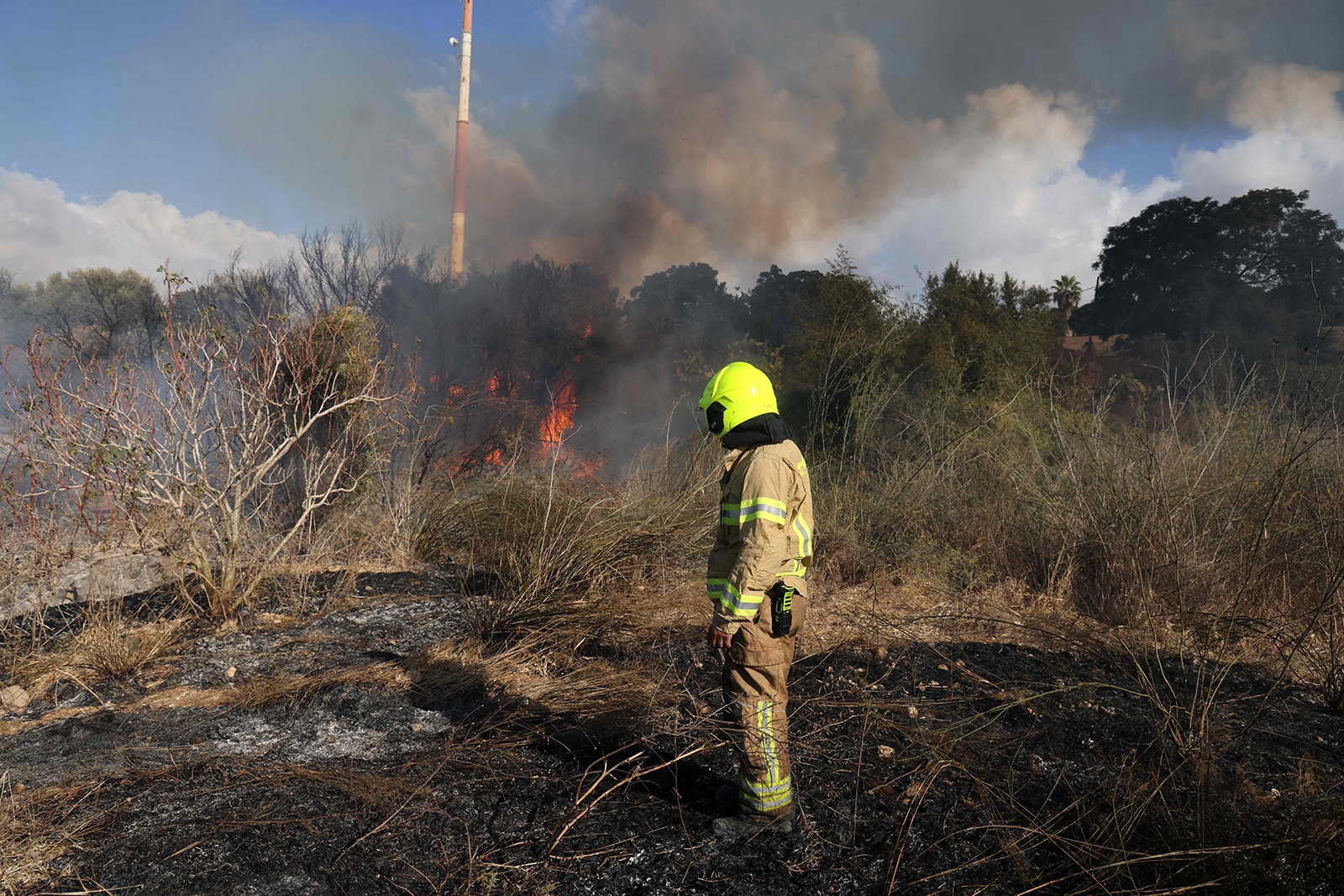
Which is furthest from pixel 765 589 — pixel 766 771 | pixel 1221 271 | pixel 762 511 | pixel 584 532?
pixel 1221 271

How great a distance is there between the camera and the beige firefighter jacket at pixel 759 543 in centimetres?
252

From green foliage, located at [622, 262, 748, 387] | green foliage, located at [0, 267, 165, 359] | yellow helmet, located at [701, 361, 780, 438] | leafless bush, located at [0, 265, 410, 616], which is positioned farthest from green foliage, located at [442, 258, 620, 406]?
yellow helmet, located at [701, 361, 780, 438]

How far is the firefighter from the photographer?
2604 millimetres

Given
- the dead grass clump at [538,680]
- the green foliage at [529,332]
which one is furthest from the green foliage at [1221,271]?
the dead grass clump at [538,680]

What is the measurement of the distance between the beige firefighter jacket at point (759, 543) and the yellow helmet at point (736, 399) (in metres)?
0.14

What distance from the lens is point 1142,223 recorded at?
2888 cm

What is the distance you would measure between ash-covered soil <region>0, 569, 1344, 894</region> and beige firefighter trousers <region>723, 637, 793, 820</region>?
0.40 feet

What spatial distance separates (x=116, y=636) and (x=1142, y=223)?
33.7 metres

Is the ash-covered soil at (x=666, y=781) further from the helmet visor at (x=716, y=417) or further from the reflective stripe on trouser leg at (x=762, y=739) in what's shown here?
the helmet visor at (x=716, y=417)

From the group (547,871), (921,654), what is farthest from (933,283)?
(547,871)

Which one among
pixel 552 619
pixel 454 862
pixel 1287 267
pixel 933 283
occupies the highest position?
pixel 1287 267

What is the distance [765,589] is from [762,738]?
55 cm

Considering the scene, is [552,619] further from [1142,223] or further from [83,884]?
[1142,223]

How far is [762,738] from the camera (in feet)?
8.67
